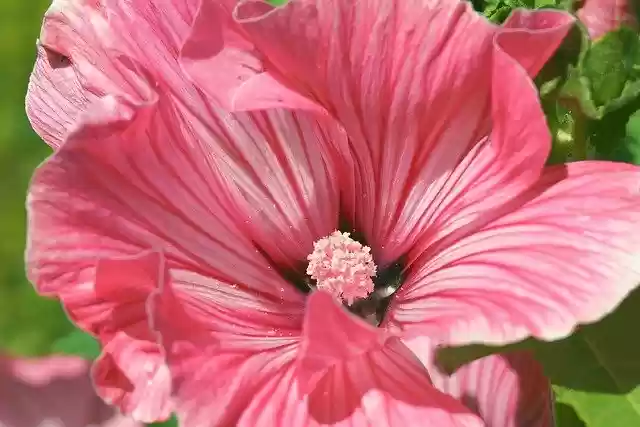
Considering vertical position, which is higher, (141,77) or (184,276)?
(141,77)

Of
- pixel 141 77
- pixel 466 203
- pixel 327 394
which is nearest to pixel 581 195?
pixel 466 203

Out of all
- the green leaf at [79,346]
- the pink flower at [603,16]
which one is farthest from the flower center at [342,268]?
the green leaf at [79,346]

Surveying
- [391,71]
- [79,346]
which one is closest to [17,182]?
[79,346]

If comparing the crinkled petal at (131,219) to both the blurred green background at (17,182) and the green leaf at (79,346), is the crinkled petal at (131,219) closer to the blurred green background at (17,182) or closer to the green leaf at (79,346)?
the green leaf at (79,346)

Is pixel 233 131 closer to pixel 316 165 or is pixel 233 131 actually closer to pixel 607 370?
pixel 316 165

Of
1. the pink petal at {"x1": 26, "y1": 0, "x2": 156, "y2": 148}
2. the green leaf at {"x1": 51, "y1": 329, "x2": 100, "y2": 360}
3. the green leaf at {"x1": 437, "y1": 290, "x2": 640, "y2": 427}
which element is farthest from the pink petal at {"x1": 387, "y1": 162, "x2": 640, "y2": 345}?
the green leaf at {"x1": 51, "y1": 329, "x2": 100, "y2": 360}

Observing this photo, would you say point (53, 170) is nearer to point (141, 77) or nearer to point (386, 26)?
point (141, 77)

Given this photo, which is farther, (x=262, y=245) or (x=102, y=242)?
(x=262, y=245)
